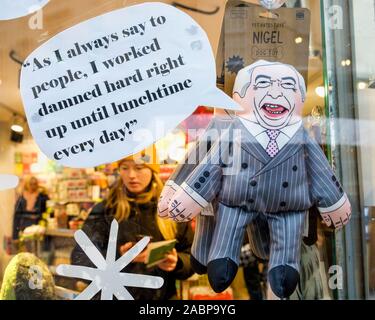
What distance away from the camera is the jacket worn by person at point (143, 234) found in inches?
75.8

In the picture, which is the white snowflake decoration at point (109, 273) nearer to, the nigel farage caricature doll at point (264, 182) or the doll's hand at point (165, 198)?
the doll's hand at point (165, 198)

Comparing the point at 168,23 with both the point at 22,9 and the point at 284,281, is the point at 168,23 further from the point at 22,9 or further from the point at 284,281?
the point at 284,281

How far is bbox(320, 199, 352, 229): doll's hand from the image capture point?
188 centimetres

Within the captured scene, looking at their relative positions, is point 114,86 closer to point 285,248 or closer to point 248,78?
point 248,78

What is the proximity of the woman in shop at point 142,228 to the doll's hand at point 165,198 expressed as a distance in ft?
0.11

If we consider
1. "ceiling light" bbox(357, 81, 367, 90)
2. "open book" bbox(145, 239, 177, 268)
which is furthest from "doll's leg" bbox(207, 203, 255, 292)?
"ceiling light" bbox(357, 81, 367, 90)

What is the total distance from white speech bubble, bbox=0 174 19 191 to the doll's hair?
917mm

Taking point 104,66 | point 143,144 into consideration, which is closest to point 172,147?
point 143,144

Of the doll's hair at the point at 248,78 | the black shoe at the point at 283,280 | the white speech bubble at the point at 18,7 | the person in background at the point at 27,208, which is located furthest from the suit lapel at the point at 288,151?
the white speech bubble at the point at 18,7

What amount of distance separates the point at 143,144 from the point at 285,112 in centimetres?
54

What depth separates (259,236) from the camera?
1.88 meters

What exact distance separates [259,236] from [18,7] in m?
1.28

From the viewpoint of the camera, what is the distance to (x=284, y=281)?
1834mm

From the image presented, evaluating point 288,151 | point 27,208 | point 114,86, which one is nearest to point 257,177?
point 288,151
